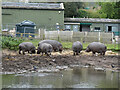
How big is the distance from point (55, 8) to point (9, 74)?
76.1 ft

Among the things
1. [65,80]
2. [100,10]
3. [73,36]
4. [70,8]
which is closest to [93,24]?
[70,8]

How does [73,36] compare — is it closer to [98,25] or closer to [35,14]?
[35,14]

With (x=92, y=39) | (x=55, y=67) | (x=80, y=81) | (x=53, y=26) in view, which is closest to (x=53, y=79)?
(x=80, y=81)

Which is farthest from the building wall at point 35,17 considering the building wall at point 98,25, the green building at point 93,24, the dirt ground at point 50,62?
the dirt ground at point 50,62

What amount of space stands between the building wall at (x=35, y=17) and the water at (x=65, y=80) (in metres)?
20.7

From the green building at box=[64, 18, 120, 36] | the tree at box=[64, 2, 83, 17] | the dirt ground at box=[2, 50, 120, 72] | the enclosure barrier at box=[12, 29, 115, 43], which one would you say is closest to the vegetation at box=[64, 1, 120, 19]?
the tree at box=[64, 2, 83, 17]

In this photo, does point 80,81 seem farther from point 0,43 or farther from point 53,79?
point 0,43

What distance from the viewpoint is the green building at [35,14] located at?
33156mm

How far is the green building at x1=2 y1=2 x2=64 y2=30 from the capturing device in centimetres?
3316

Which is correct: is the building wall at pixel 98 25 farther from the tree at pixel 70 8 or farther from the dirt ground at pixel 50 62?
the dirt ground at pixel 50 62

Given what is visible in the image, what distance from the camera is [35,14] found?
1334 inches

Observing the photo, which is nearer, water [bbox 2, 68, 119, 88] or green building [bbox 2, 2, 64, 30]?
water [bbox 2, 68, 119, 88]

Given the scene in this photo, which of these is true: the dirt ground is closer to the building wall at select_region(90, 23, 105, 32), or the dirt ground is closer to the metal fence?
the metal fence

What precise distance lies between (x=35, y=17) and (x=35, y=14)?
15.7 inches
